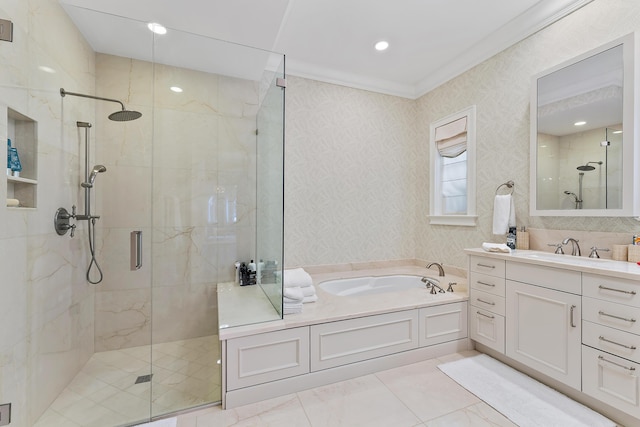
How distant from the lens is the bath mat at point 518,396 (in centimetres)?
147

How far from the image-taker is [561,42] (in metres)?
2.07

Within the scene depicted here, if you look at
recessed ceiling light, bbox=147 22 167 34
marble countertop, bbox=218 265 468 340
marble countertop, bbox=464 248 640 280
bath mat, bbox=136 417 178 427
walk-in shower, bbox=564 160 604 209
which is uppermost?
recessed ceiling light, bbox=147 22 167 34

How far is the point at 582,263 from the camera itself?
1.64m

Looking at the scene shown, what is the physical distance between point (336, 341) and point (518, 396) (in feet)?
3.83

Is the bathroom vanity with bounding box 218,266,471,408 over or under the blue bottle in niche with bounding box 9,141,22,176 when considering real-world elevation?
under

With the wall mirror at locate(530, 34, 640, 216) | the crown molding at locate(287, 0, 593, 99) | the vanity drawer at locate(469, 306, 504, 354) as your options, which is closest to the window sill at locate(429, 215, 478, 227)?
the wall mirror at locate(530, 34, 640, 216)

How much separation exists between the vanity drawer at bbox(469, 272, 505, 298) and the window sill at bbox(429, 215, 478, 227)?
2.40 ft

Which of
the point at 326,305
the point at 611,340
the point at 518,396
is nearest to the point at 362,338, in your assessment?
the point at 326,305

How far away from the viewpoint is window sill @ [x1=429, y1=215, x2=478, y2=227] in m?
2.78

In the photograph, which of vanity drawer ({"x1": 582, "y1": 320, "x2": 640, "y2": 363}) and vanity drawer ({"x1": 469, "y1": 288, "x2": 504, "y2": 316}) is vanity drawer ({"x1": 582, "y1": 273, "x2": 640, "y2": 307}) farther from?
vanity drawer ({"x1": 469, "y1": 288, "x2": 504, "y2": 316})

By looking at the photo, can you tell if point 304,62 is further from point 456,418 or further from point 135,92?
point 456,418

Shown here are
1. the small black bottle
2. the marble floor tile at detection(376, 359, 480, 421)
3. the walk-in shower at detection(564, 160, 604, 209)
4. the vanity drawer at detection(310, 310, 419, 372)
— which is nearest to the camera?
the marble floor tile at detection(376, 359, 480, 421)

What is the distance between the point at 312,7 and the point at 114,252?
2.48 metres

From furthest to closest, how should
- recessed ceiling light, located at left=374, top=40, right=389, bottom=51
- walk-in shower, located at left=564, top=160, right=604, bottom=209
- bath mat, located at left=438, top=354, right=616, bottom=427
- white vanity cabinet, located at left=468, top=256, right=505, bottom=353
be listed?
1. recessed ceiling light, located at left=374, top=40, right=389, bottom=51
2. white vanity cabinet, located at left=468, top=256, right=505, bottom=353
3. walk-in shower, located at left=564, top=160, right=604, bottom=209
4. bath mat, located at left=438, top=354, right=616, bottom=427
